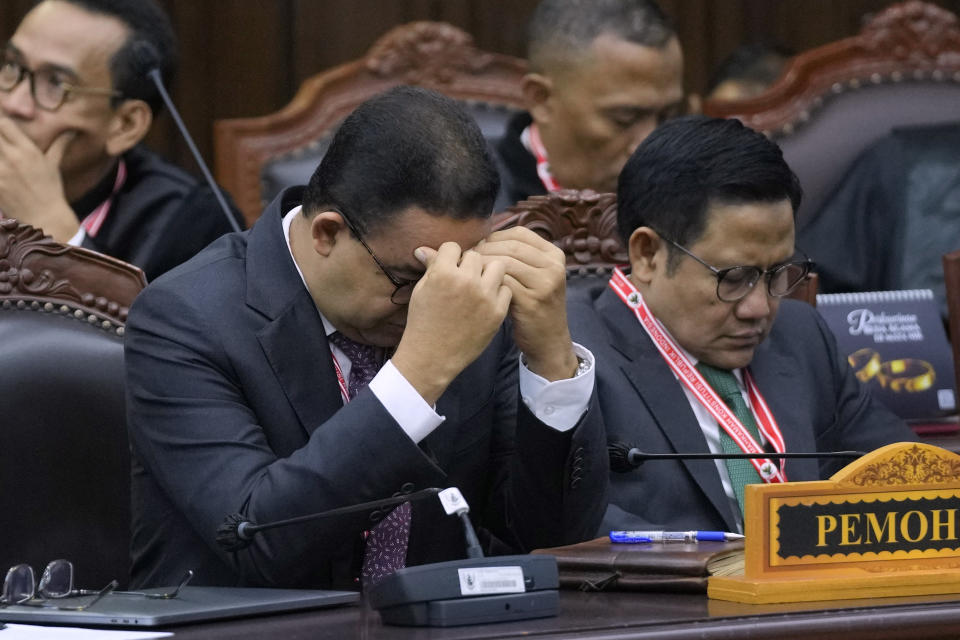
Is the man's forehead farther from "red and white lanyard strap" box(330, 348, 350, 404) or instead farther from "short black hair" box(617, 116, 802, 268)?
"red and white lanyard strap" box(330, 348, 350, 404)

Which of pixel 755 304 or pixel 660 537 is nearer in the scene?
pixel 660 537

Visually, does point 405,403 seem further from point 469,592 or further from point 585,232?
point 585,232

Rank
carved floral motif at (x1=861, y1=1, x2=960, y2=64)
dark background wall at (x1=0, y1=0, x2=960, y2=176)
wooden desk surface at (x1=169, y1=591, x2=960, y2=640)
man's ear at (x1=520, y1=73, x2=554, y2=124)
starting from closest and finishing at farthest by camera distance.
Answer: wooden desk surface at (x1=169, y1=591, x2=960, y2=640) < man's ear at (x1=520, y1=73, x2=554, y2=124) < carved floral motif at (x1=861, y1=1, x2=960, y2=64) < dark background wall at (x1=0, y1=0, x2=960, y2=176)

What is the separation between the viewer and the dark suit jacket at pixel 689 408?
6.43 ft

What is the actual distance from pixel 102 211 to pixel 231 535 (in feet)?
5.01

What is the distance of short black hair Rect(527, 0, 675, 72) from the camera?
3.21 m

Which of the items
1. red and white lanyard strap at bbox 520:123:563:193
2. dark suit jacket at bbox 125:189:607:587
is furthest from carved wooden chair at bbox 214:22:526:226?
dark suit jacket at bbox 125:189:607:587

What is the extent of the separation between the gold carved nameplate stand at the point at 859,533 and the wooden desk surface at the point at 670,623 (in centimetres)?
2

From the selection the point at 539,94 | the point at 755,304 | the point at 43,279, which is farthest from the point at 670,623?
the point at 539,94

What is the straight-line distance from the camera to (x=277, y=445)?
66.7 inches

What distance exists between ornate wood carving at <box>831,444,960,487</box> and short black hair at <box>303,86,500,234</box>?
0.49 meters

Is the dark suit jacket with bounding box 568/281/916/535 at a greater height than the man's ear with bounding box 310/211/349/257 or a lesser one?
lesser

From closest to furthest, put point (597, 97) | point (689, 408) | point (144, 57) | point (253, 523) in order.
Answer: point (253, 523)
point (689, 408)
point (144, 57)
point (597, 97)

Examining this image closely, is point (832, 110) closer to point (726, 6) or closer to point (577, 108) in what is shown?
point (577, 108)
